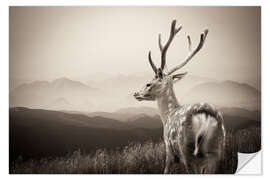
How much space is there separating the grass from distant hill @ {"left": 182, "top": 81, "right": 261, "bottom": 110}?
0.76ft

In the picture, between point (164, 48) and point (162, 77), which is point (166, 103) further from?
point (164, 48)

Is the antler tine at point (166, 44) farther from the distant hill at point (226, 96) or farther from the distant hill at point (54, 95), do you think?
the distant hill at point (54, 95)

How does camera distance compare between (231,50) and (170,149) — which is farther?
(231,50)

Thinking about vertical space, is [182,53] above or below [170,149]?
above

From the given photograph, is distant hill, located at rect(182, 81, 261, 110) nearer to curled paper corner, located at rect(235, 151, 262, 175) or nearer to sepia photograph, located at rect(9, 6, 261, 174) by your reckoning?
sepia photograph, located at rect(9, 6, 261, 174)

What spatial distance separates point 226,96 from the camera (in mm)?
3715

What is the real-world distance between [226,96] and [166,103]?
55cm

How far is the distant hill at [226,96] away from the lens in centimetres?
371

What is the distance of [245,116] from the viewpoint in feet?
12.2
